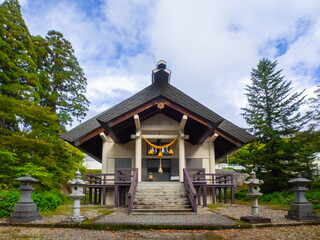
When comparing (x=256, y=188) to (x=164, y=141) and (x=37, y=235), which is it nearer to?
(x=37, y=235)

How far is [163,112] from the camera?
1253cm

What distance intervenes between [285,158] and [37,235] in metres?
14.7

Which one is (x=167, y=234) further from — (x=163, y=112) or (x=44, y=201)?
(x=163, y=112)

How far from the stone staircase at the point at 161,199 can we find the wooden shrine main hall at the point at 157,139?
0.38m

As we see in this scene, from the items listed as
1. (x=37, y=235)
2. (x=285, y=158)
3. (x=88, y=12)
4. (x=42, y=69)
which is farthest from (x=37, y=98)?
(x=285, y=158)

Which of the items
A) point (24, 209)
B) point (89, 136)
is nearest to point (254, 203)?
point (24, 209)

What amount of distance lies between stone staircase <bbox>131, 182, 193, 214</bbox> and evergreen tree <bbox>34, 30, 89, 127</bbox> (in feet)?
44.4

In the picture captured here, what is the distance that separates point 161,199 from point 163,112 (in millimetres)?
5114

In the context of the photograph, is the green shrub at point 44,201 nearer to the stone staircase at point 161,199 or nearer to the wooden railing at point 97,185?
the wooden railing at point 97,185

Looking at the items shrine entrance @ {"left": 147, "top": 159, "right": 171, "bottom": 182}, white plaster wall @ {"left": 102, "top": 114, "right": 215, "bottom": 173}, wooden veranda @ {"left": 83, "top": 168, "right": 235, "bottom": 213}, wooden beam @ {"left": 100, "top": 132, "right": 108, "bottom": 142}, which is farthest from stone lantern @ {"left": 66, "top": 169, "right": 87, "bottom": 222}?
shrine entrance @ {"left": 147, "top": 159, "right": 171, "bottom": 182}

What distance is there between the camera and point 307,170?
1530 centimetres

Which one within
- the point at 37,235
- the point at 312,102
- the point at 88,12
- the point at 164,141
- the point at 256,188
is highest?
the point at 88,12

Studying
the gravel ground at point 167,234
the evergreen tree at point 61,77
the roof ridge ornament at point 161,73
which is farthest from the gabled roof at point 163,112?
the evergreen tree at point 61,77

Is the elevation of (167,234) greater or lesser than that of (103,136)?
lesser
